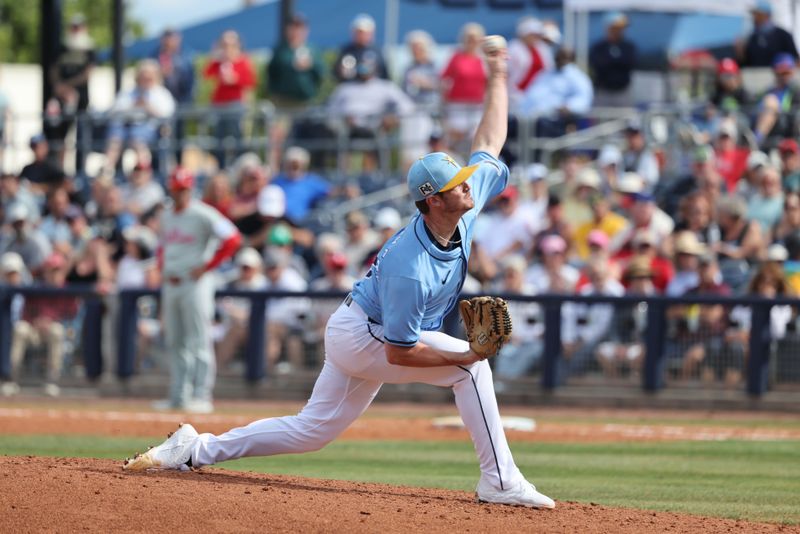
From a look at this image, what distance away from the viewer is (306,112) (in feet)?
62.6

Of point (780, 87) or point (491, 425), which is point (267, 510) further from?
point (780, 87)

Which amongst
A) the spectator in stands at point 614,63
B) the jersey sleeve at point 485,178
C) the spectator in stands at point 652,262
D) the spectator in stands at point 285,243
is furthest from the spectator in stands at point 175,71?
the jersey sleeve at point 485,178

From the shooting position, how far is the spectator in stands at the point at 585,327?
50.3 feet

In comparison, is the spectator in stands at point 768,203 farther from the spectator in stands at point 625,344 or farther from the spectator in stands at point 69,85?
the spectator in stands at point 69,85

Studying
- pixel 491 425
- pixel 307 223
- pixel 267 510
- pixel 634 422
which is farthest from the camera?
pixel 307 223

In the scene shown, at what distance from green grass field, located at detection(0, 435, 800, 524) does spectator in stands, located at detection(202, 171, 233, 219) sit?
5790 mm

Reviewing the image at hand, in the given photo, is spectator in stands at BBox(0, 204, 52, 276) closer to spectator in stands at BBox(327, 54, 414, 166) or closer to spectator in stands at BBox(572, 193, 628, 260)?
spectator in stands at BBox(327, 54, 414, 166)

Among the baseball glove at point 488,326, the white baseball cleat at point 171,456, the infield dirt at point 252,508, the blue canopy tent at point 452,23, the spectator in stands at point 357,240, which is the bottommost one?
the infield dirt at point 252,508

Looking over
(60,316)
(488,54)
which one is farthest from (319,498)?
(60,316)

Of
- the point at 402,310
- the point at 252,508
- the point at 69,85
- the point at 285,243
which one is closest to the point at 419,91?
the point at 285,243

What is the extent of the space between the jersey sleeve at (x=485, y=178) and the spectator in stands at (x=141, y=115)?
1312 cm

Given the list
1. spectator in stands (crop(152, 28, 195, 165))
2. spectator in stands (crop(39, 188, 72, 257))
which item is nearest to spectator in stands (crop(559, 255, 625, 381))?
spectator in stands (crop(39, 188, 72, 257))

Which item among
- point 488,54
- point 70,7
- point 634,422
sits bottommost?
point 634,422

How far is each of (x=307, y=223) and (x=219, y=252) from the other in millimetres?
4106
